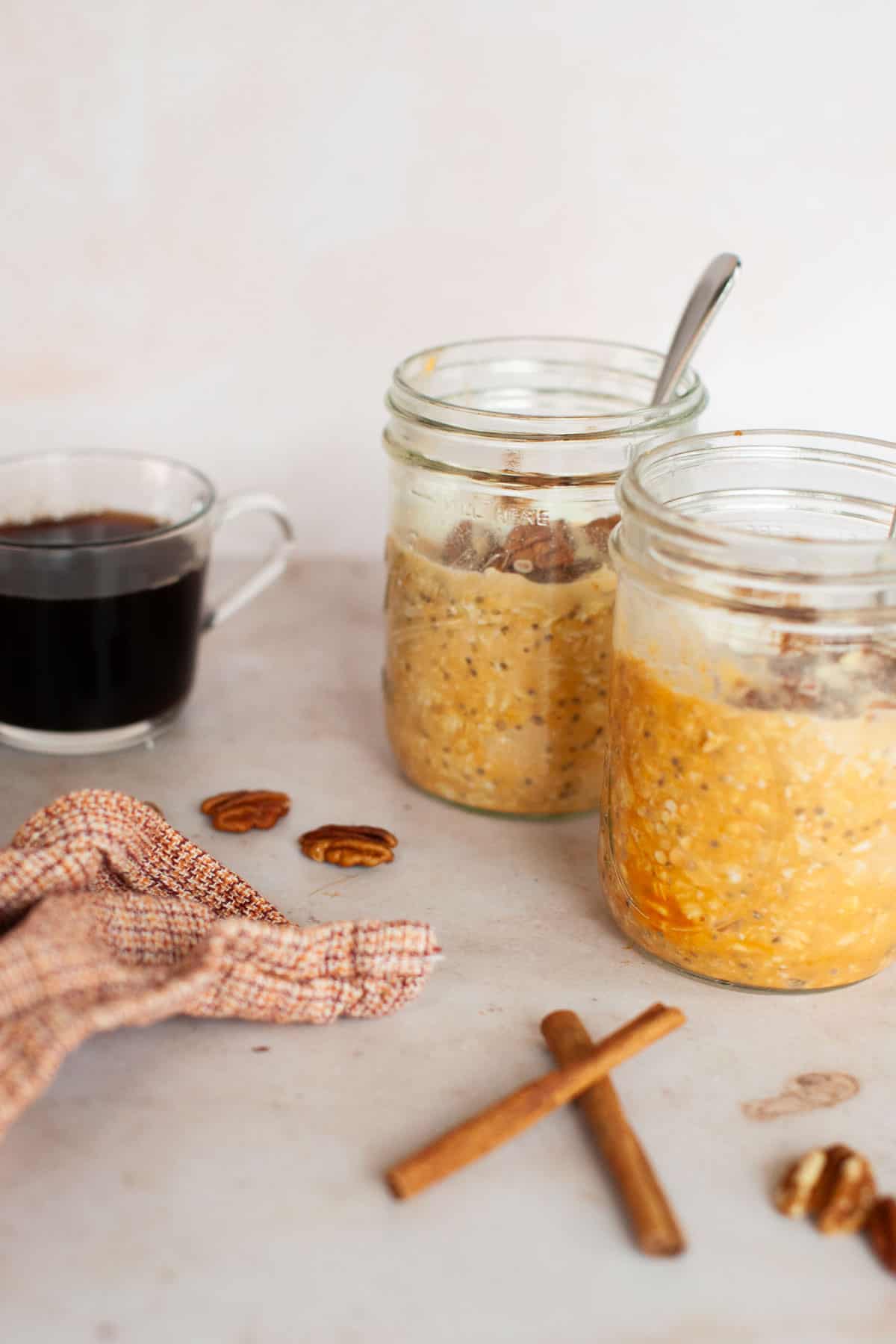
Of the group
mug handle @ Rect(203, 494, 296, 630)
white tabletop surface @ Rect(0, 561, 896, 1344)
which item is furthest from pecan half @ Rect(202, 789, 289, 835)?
mug handle @ Rect(203, 494, 296, 630)

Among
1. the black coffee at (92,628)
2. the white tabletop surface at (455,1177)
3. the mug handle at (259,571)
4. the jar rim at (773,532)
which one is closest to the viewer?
the white tabletop surface at (455,1177)

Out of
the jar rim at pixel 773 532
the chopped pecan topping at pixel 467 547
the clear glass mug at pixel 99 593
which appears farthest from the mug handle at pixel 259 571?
the jar rim at pixel 773 532

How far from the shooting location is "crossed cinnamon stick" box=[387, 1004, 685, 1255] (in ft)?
1.80

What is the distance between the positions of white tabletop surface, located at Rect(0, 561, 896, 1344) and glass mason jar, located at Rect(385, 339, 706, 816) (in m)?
0.07

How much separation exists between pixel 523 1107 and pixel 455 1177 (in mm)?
46

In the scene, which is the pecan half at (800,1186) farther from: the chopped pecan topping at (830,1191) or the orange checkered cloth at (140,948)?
the orange checkered cloth at (140,948)

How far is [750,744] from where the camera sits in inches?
25.3

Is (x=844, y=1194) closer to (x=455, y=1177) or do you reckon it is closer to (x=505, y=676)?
(x=455, y=1177)

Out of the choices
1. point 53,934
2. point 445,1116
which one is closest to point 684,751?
point 445,1116

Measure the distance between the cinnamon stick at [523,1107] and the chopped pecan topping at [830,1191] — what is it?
0.32ft

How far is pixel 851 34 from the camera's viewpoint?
1.06 metres

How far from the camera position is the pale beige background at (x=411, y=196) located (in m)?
1.08

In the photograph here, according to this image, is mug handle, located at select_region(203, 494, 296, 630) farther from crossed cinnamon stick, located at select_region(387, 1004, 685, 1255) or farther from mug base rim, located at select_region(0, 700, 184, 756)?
crossed cinnamon stick, located at select_region(387, 1004, 685, 1255)

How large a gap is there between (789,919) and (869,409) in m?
0.68
